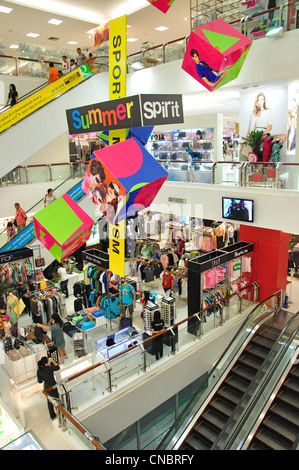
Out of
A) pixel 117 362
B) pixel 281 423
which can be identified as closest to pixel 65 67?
pixel 117 362

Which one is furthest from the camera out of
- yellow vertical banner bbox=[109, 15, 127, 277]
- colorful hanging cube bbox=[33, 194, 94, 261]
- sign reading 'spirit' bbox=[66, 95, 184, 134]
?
colorful hanging cube bbox=[33, 194, 94, 261]

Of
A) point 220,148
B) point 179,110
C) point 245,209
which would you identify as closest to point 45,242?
point 179,110

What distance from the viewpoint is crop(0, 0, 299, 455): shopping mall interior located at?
5441 mm

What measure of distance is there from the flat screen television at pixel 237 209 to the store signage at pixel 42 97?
6632mm

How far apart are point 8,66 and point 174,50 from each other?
6029 millimetres

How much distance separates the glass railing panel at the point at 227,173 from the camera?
1014 centimetres

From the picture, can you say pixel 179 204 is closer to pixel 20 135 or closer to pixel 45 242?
pixel 20 135

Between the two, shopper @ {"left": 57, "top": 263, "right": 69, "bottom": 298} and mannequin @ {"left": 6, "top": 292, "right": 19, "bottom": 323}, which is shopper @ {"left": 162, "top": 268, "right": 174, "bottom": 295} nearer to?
shopper @ {"left": 57, "top": 263, "right": 69, "bottom": 298}

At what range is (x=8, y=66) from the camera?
13.2 metres

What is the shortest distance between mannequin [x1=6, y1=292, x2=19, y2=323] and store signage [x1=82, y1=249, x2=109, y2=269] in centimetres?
239

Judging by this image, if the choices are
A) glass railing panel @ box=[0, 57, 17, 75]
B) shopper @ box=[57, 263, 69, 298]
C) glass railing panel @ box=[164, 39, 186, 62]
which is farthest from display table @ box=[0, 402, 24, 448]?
glass railing panel @ box=[0, 57, 17, 75]

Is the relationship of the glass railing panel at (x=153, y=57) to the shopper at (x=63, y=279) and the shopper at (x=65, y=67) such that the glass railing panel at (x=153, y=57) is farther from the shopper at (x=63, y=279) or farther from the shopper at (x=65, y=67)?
the shopper at (x=63, y=279)

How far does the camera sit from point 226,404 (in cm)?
795
